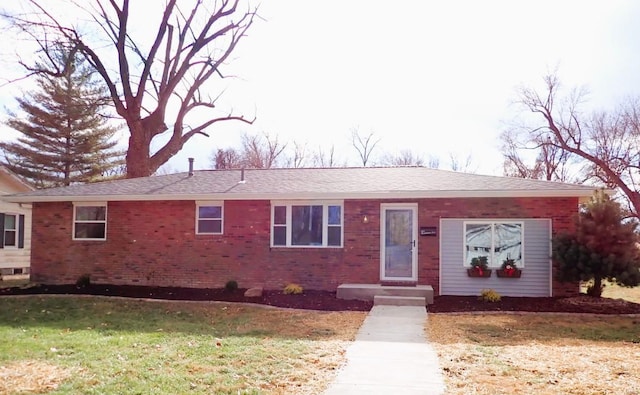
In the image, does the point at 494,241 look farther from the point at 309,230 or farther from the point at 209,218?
the point at 209,218

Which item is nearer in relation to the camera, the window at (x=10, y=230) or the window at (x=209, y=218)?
the window at (x=209, y=218)

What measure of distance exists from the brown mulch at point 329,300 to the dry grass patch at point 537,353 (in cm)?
82

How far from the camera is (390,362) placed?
644 cm

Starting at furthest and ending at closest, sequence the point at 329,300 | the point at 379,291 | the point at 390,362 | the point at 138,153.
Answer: the point at 138,153
the point at 379,291
the point at 329,300
the point at 390,362

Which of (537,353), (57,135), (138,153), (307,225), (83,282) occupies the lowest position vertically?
(537,353)

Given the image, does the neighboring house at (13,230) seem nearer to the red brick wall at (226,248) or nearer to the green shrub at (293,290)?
the red brick wall at (226,248)

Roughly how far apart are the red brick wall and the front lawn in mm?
2740

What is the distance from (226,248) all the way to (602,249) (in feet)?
28.7

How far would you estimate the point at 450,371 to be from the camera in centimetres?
604

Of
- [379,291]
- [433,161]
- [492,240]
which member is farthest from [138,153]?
[433,161]

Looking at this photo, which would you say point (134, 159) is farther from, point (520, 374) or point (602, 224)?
point (520, 374)

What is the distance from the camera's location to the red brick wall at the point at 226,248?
507 inches

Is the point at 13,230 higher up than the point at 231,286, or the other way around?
the point at 13,230

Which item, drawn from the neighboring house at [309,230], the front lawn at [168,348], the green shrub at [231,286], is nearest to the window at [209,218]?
the neighboring house at [309,230]
